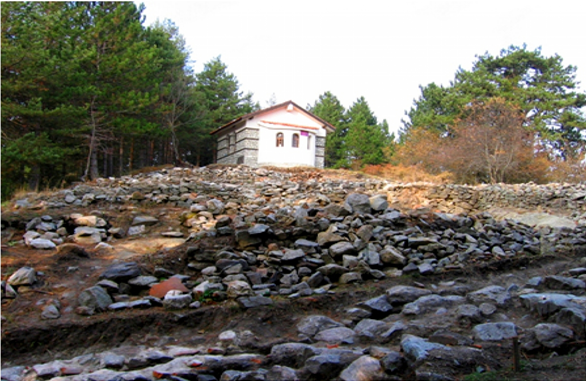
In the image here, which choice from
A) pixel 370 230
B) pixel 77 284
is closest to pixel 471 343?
pixel 370 230

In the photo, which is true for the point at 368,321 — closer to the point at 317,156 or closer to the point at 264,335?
the point at 264,335

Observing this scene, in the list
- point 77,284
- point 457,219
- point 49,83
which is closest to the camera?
point 77,284

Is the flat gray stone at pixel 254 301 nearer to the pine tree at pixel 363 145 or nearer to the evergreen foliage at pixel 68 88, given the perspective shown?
the evergreen foliage at pixel 68 88

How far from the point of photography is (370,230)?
7.57 meters

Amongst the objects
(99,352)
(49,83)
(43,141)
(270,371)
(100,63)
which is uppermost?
(100,63)

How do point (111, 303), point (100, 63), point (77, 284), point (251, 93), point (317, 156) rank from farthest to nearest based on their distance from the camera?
point (251, 93) < point (317, 156) < point (100, 63) < point (77, 284) < point (111, 303)

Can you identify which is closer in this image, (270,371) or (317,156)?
(270,371)

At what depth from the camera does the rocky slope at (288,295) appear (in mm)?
3494

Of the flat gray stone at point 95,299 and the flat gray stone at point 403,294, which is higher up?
the flat gray stone at point 403,294

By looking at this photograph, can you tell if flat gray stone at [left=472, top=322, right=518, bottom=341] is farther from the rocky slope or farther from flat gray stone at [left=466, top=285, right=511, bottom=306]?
flat gray stone at [left=466, top=285, right=511, bottom=306]

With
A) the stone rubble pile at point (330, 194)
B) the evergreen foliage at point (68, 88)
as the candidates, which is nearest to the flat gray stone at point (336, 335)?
the stone rubble pile at point (330, 194)

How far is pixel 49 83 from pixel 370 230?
644 inches

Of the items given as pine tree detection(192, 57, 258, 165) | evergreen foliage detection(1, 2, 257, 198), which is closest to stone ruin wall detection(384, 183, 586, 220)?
evergreen foliage detection(1, 2, 257, 198)

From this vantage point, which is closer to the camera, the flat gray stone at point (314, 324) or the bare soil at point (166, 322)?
the bare soil at point (166, 322)
